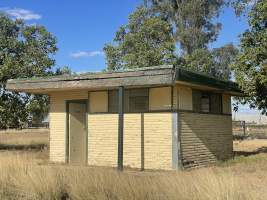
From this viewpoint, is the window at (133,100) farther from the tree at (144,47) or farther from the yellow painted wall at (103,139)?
the tree at (144,47)

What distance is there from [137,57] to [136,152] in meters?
13.3

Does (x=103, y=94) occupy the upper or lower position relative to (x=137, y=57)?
lower

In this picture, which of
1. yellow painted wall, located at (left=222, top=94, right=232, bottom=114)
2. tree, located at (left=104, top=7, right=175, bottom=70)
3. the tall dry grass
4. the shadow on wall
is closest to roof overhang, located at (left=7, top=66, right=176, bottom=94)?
the shadow on wall

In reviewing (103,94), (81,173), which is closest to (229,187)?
(81,173)

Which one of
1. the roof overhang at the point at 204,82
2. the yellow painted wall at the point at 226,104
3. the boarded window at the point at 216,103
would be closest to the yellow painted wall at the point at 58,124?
the roof overhang at the point at 204,82

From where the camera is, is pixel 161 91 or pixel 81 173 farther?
pixel 161 91

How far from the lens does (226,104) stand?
2027cm

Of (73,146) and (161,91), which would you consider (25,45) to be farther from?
(161,91)

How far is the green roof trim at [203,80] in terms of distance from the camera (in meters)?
14.8

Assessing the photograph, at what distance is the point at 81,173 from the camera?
403 inches

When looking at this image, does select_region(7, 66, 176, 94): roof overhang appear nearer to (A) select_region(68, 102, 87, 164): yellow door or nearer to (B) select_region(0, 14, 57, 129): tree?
(A) select_region(68, 102, 87, 164): yellow door

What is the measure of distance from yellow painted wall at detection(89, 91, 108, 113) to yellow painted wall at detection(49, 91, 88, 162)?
2.57 feet

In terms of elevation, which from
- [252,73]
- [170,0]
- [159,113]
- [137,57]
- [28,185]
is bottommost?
[28,185]

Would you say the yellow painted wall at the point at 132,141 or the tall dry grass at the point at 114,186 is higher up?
the yellow painted wall at the point at 132,141
